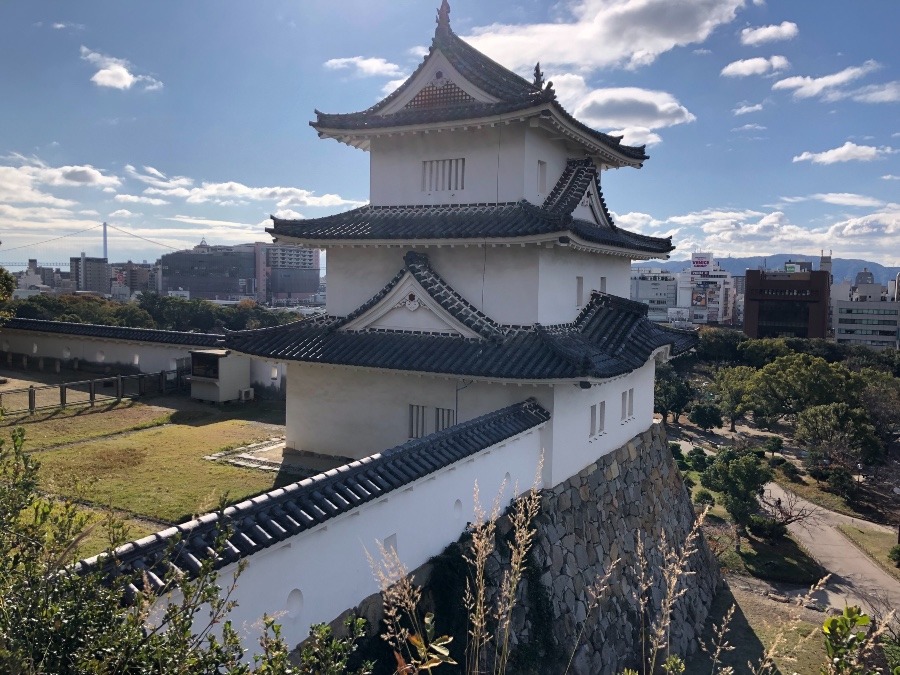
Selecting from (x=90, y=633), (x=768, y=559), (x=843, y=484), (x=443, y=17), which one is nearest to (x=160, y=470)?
(x=90, y=633)

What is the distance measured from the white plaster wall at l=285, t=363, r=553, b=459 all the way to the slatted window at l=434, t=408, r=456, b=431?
0.12 m

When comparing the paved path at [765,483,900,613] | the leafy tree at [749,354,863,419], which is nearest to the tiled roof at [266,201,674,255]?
the paved path at [765,483,900,613]

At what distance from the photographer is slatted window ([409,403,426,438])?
1560cm

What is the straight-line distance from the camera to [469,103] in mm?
16312

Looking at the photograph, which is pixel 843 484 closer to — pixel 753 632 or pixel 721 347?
pixel 753 632

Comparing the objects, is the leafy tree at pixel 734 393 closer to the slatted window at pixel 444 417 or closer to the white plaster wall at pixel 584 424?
the white plaster wall at pixel 584 424

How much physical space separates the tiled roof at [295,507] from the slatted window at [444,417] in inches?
108

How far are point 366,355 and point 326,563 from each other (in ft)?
23.8

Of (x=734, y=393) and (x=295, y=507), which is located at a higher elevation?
(x=295, y=507)

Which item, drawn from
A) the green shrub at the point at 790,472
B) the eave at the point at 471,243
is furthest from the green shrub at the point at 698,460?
the eave at the point at 471,243

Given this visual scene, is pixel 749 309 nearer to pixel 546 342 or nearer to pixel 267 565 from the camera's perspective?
pixel 546 342

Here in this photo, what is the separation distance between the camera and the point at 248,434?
19703 millimetres

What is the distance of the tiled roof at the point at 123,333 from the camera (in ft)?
90.8

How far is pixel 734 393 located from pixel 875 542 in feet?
71.7
